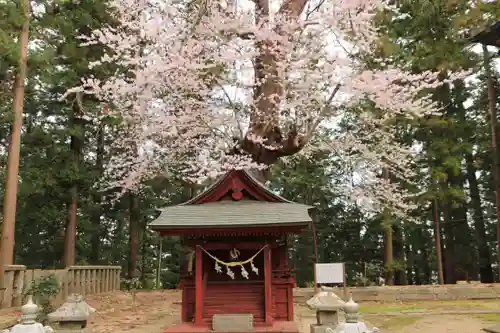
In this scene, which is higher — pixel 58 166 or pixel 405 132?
pixel 405 132

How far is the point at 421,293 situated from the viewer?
40.9 ft

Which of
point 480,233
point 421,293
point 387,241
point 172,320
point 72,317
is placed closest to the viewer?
point 72,317

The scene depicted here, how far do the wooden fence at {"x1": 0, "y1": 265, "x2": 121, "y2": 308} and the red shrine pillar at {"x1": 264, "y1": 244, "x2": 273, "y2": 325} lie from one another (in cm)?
592

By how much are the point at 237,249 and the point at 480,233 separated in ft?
53.6

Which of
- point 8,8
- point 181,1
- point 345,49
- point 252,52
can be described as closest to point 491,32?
point 345,49

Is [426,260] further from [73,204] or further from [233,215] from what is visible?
[233,215]

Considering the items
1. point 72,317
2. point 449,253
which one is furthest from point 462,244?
point 72,317

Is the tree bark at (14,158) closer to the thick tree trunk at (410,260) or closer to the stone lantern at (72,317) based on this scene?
the stone lantern at (72,317)

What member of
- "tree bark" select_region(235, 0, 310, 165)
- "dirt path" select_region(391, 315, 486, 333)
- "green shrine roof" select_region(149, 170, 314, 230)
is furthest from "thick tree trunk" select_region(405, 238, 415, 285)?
"green shrine roof" select_region(149, 170, 314, 230)

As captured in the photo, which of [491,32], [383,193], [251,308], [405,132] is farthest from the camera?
[405,132]

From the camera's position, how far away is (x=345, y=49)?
908 centimetres

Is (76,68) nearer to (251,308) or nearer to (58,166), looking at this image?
(58,166)

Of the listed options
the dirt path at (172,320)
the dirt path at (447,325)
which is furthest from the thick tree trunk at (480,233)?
the dirt path at (447,325)

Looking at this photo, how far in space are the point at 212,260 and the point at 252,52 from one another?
4.52 meters
